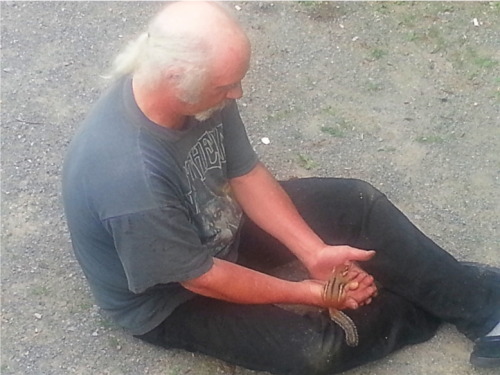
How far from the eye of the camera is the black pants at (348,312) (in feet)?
7.82

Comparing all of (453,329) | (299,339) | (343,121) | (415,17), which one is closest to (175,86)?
(299,339)

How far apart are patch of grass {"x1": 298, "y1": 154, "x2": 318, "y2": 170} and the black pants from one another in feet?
1.76

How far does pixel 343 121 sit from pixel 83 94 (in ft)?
3.32

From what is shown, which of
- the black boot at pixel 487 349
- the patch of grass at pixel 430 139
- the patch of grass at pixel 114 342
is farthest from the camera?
the patch of grass at pixel 430 139

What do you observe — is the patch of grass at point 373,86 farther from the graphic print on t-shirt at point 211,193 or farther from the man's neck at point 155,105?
the man's neck at point 155,105

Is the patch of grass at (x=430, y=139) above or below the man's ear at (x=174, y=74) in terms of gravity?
below

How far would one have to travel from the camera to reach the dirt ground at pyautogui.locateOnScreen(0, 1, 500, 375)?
8.53 feet

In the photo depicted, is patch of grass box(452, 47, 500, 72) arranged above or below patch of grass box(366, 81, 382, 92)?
above

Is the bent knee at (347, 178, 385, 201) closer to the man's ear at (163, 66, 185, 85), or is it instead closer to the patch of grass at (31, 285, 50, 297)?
the man's ear at (163, 66, 185, 85)

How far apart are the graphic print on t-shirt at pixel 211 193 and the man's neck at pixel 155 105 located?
15cm

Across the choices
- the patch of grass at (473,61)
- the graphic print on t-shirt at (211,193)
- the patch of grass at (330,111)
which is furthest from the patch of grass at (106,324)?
the patch of grass at (473,61)

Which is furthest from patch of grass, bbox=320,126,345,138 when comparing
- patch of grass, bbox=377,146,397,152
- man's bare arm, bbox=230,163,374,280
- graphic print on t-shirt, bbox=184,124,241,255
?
graphic print on t-shirt, bbox=184,124,241,255

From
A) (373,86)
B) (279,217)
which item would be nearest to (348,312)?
(279,217)

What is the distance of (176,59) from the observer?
1925 millimetres
